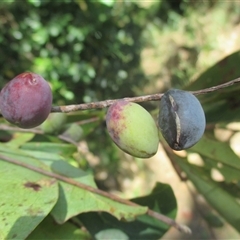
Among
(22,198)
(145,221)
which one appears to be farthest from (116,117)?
(145,221)

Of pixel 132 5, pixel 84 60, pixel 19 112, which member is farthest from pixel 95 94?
pixel 19 112

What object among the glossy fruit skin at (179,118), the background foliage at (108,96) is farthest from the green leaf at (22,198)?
the glossy fruit skin at (179,118)

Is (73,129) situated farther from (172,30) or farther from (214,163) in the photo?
(172,30)

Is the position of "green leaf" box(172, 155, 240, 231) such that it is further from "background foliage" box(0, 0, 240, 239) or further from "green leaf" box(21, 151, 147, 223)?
"green leaf" box(21, 151, 147, 223)

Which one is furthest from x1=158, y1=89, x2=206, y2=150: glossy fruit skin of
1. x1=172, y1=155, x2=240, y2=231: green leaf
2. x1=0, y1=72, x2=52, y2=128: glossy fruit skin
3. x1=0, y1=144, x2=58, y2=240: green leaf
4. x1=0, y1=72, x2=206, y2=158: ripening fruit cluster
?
x1=172, y1=155, x2=240, y2=231: green leaf

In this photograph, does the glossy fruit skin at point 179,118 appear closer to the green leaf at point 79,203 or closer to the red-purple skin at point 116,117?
the red-purple skin at point 116,117

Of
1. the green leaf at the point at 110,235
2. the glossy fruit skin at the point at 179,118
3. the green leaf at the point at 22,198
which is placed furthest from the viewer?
the green leaf at the point at 110,235
